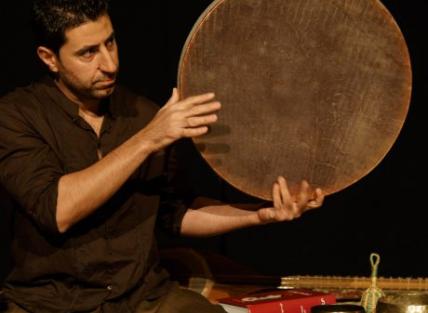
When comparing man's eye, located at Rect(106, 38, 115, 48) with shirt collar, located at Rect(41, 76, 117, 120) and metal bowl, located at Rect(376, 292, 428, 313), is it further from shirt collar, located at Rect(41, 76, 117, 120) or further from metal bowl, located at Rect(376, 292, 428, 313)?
metal bowl, located at Rect(376, 292, 428, 313)

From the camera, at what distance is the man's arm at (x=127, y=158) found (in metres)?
2.11

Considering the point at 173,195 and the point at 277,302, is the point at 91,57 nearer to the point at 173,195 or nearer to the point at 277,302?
the point at 173,195

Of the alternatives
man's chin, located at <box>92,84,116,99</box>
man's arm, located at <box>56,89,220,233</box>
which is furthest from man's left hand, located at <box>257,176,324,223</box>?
man's chin, located at <box>92,84,116,99</box>

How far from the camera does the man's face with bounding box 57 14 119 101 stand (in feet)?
7.79

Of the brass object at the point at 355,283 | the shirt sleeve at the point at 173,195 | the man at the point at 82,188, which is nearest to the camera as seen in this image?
the man at the point at 82,188

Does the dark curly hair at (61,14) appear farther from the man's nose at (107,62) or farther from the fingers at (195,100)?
the fingers at (195,100)

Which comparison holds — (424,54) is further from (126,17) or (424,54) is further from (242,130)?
(242,130)

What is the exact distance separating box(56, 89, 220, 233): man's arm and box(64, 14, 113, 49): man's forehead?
0.33 m

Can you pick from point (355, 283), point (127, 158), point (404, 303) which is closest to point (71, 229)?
point (127, 158)

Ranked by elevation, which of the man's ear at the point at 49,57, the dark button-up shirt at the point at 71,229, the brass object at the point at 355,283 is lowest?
the brass object at the point at 355,283

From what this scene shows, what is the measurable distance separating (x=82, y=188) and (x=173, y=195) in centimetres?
53

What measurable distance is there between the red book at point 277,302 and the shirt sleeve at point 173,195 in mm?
295

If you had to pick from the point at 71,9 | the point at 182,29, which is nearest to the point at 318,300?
the point at 71,9

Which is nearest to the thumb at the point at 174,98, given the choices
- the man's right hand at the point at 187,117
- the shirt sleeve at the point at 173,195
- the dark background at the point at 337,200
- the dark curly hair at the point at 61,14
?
the man's right hand at the point at 187,117
